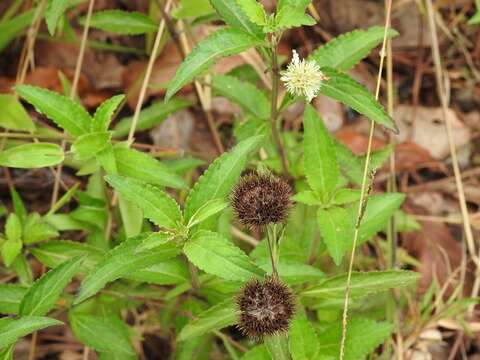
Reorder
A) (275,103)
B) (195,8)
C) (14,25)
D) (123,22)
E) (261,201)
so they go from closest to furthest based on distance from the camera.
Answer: (261,201), (275,103), (195,8), (123,22), (14,25)

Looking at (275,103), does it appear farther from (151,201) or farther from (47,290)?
(47,290)

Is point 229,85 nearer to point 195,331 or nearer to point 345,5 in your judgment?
point 195,331

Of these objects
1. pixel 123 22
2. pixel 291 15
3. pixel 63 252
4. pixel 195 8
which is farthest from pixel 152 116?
pixel 291 15

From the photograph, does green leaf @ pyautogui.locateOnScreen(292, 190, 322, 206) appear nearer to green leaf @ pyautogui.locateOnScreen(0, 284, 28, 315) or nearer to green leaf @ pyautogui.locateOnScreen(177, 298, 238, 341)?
green leaf @ pyautogui.locateOnScreen(177, 298, 238, 341)

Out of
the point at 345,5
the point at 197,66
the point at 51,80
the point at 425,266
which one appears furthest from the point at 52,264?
the point at 345,5

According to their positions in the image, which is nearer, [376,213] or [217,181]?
[217,181]
